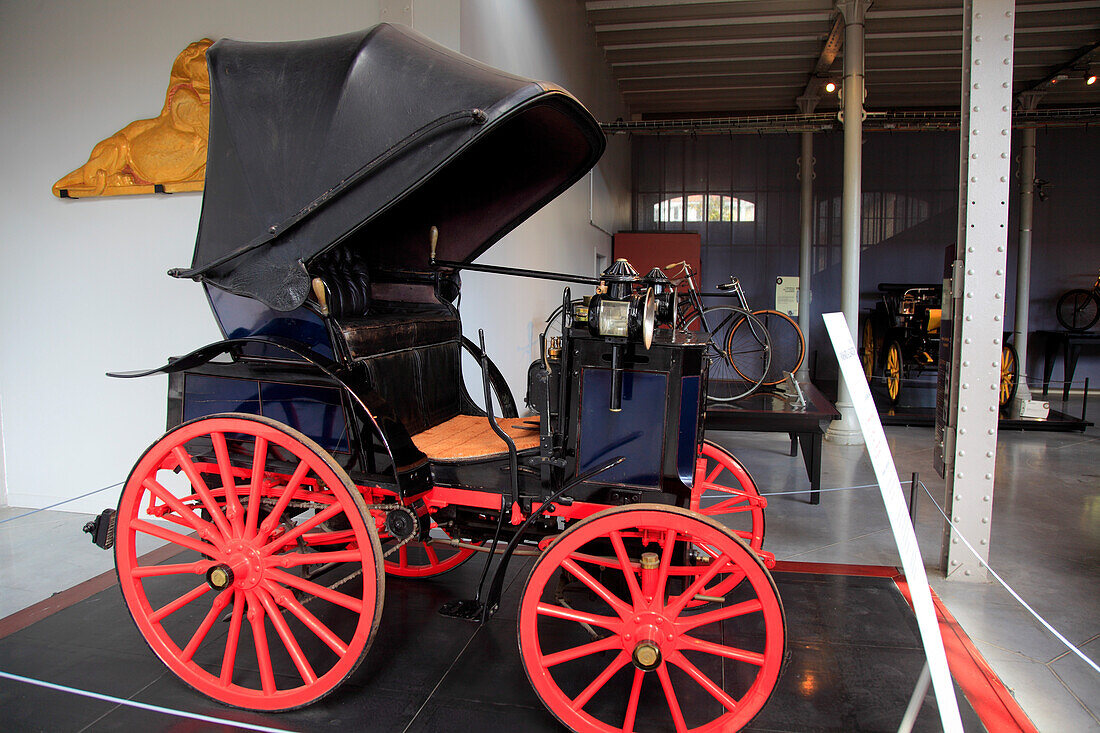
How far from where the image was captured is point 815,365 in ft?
36.2

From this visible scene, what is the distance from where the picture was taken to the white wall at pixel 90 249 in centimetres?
384

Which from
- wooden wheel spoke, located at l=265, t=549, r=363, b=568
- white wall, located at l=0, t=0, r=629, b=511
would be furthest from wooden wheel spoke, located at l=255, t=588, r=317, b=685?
white wall, located at l=0, t=0, r=629, b=511

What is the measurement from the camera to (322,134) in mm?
1995

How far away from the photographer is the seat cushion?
2.21m

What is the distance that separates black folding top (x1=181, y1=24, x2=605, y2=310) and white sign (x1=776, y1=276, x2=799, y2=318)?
8992 millimetres

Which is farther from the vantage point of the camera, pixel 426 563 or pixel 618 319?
pixel 426 563

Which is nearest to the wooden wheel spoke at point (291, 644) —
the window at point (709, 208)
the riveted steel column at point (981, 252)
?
the riveted steel column at point (981, 252)

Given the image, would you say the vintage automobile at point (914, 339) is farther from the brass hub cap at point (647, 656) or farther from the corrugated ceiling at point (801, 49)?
the brass hub cap at point (647, 656)

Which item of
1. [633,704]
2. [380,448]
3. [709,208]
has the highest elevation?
[709,208]

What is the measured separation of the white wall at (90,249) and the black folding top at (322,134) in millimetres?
1809

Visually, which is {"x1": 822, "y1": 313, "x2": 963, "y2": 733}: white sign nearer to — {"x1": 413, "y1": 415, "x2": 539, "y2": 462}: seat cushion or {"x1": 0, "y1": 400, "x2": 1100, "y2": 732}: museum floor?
{"x1": 0, "y1": 400, "x2": 1100, "y2": 732}: museum floor

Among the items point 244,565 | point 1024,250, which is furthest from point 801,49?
point 244,565

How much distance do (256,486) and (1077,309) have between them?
11711 mm

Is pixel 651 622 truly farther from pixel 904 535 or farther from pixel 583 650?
pixel 904 535
